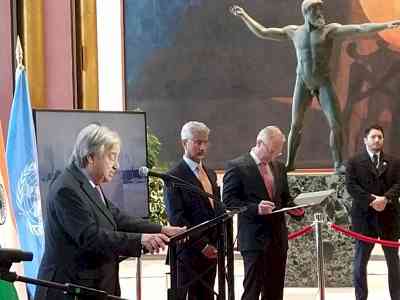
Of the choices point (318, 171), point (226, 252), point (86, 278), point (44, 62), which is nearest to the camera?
point (86, 278)

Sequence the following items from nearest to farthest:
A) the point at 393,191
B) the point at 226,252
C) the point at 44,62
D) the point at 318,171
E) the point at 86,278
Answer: the point at 86,278
the point at 226,252
the point at 393,191
the point at 44,62
the point at 318,171

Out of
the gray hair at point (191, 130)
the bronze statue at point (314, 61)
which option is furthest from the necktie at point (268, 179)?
the bronze statue at point (314, 61)

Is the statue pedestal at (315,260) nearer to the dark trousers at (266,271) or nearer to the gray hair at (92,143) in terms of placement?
the dark trousers at (266,271)

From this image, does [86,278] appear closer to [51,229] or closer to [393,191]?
[51,229]

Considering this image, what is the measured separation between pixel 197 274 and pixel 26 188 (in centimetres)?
134

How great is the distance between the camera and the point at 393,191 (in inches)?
295

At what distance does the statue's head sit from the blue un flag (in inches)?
242

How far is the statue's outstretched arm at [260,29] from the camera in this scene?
1177 cm

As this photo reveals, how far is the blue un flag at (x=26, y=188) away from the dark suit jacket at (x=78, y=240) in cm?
178

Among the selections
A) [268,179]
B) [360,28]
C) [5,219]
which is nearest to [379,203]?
[268,179]

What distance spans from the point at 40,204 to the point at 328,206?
4.88 metres

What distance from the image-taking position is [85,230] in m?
4.01

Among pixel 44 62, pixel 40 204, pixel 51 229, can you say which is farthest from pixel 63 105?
pixel 51 229

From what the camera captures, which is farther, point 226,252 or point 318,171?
point 318,171
